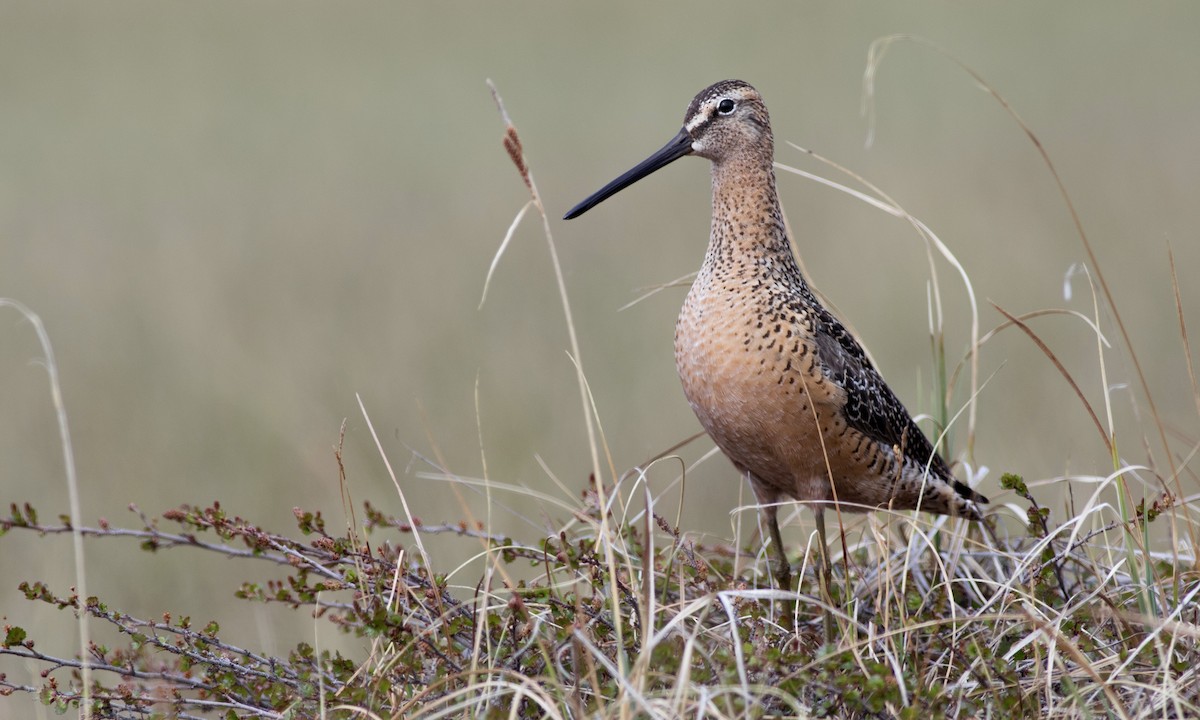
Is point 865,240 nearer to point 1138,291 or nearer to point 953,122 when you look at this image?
point 1138,291

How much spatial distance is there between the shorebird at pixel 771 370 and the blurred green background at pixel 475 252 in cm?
53

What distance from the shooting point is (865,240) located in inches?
435

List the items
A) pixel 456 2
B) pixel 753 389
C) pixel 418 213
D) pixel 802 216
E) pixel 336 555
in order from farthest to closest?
pixel 456 2, pixel 418 213, pixel 802 216, pixel 753 389, pixel 336 555

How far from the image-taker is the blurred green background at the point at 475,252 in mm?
7359

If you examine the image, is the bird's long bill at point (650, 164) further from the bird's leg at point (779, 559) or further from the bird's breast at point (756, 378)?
the bird's leg at point (779, 559)

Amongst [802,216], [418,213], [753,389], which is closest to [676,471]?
[753,389]

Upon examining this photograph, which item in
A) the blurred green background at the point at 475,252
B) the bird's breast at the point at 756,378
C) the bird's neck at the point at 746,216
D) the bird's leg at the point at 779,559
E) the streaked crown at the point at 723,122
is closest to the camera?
the bird's breast at the point at 756,378

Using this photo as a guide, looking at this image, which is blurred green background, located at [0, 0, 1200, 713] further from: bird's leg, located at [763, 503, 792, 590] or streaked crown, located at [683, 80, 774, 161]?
streaked crown, located at [683, 80, 774, 161]

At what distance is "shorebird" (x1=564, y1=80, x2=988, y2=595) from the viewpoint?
12.8ft

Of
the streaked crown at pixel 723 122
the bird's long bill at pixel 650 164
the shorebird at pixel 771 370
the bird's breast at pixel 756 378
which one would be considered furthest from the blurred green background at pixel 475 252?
the streaked crown at pixel 723 122

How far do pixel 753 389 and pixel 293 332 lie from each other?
5.75 meters

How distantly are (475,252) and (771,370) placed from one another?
7.98 m

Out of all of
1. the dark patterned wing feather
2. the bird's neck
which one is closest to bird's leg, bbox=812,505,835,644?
the dark patterned wing feather

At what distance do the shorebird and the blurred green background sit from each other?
53 centimetres
